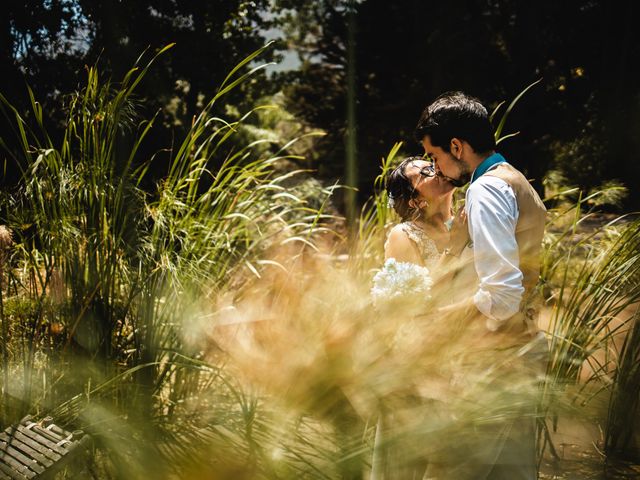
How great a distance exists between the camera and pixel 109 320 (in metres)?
2.19

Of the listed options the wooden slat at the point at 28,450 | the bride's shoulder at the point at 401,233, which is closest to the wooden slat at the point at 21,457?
the wooden slat at the point at 28,450

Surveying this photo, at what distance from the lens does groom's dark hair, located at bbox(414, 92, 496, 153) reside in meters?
1.79

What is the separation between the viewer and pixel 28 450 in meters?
1.74

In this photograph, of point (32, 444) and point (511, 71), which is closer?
point (32, 444)

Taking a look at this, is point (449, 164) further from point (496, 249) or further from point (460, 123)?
point (496, 249)

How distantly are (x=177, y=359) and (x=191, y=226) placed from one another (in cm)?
54

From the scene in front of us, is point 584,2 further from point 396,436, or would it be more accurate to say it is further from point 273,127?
point 396,436

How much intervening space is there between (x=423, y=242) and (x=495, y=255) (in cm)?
76

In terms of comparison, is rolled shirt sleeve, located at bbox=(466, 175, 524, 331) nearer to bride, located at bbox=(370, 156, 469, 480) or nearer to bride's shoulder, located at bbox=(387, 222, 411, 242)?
bride, located at bbox=(370, 156, 469, 480)

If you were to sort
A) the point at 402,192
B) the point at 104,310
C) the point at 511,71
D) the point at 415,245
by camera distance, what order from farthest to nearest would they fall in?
the point at 511,71 → the point at 402,192 → the point at 415,245 → the point at 104,310

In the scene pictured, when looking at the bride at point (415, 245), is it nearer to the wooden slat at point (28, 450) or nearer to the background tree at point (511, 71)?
the wooden slat at point (28, 450)

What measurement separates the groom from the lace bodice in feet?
1.21

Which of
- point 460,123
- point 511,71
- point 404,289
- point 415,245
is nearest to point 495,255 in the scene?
point 404,289

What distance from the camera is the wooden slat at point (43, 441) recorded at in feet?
5.69
